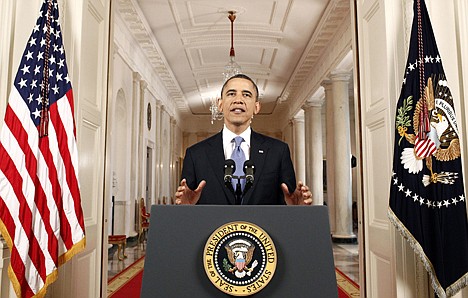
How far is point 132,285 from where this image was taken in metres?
6.48

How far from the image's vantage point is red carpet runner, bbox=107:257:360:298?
19.6 ft

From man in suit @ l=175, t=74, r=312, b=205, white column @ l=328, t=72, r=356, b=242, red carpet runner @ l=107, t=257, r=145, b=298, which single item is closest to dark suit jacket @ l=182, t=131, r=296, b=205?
man in suit @ l=175, t=74, r=312, b=205

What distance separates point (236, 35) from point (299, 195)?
32.0 feet

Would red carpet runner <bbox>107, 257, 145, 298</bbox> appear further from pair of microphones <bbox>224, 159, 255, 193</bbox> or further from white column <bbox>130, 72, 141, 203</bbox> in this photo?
pair of microphones <bbox>224, 159, 255, 193</bbox>

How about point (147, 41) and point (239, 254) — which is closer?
point (239, 254)

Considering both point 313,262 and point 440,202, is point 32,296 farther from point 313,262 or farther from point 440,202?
point 440,202

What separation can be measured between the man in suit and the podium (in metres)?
0.67

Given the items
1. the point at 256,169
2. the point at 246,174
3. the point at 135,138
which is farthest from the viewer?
the point at 135,138

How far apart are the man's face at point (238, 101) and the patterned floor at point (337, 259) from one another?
17.7ft

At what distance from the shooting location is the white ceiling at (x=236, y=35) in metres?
9.56

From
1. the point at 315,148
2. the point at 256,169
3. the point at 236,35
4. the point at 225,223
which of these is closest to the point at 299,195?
the point at 256,169

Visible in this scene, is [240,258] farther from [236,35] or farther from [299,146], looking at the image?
[299,146]

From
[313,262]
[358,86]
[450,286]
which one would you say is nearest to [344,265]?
[358,86]

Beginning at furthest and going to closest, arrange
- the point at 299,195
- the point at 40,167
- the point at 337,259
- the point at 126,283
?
the point at 337,259 < the point at 126,283 < the point at 40,167 < the point at 299,195
